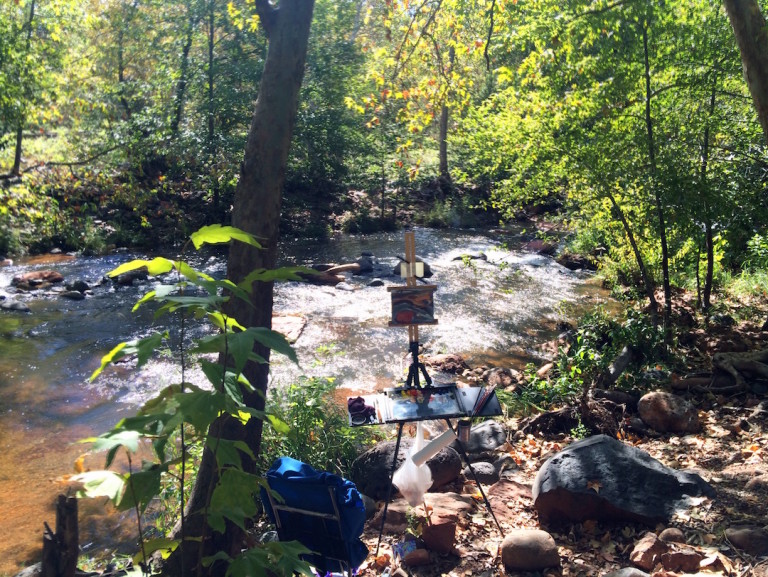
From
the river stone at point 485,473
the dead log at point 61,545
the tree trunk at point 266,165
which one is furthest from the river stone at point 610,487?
the dead log at point 61,545

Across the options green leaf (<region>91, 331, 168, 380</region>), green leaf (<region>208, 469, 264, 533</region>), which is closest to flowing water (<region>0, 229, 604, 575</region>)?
green leaf (<region>208, 469, 264, 533</region>)

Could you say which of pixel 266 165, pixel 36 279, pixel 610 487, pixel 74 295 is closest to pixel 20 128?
pixel 74 295

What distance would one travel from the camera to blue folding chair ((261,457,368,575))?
11.1 ft

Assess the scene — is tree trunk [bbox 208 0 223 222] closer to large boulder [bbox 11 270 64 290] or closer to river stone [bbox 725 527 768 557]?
large boulder [bbox 11 270 64 290]

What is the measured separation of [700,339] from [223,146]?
13.3m

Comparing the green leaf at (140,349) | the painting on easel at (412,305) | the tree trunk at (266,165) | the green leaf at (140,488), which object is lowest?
Answer: the green leaf at (140,488)

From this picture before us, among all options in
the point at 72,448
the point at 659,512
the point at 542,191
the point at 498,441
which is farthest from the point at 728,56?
the point at 72,448

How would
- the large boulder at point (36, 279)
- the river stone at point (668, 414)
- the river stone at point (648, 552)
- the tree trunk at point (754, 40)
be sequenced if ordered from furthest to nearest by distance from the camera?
the large boulder at point (36, 279)
the river stone at point (668, 414)
the tree trunk at point (754, 40)
the river stone at point (648, 552)

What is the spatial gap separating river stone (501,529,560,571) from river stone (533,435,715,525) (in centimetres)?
41

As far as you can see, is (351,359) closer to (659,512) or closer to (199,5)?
(659,512)

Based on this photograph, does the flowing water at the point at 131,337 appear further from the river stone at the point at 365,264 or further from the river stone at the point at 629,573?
the river stone at the point at 629,573

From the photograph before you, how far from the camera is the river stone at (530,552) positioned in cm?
383

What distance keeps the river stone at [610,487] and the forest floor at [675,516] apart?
82mm

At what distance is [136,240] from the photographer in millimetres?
17125
